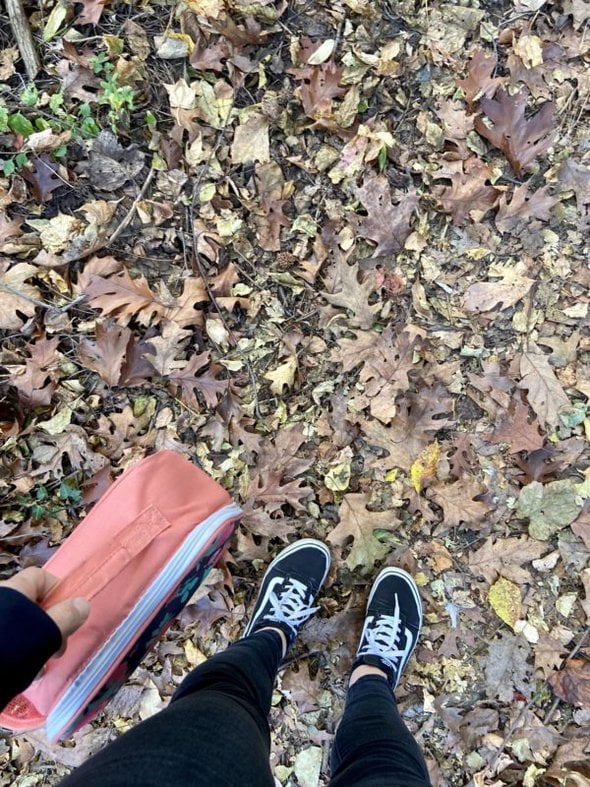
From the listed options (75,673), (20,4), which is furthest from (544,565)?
(20,4)

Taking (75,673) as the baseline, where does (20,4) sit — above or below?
above

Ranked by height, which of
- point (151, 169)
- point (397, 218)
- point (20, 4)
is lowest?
point (397, 218)

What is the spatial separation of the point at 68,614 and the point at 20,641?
19cm

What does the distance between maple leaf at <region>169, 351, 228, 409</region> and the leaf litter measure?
0.08 feet

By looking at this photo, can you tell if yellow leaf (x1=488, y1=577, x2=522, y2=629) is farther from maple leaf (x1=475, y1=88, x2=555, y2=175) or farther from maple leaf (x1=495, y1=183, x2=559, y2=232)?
maple leaf (x1=475, y1=88, x2=555, y2=175)

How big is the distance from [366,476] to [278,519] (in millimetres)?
452

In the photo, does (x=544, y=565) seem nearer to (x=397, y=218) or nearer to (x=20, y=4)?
(x=397, y=218)

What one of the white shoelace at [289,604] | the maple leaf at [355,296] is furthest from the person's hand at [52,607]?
the maple leaf at [355,296]

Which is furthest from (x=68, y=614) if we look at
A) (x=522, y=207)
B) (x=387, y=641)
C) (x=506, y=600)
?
(x=522, y=207)

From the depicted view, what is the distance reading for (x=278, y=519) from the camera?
2.48 m

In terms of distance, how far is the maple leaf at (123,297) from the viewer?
2436mm

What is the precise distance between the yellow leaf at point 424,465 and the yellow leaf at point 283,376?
676 mm

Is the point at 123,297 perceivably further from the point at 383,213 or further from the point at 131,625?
the point at 131,625

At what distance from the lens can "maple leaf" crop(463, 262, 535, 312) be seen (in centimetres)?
246
